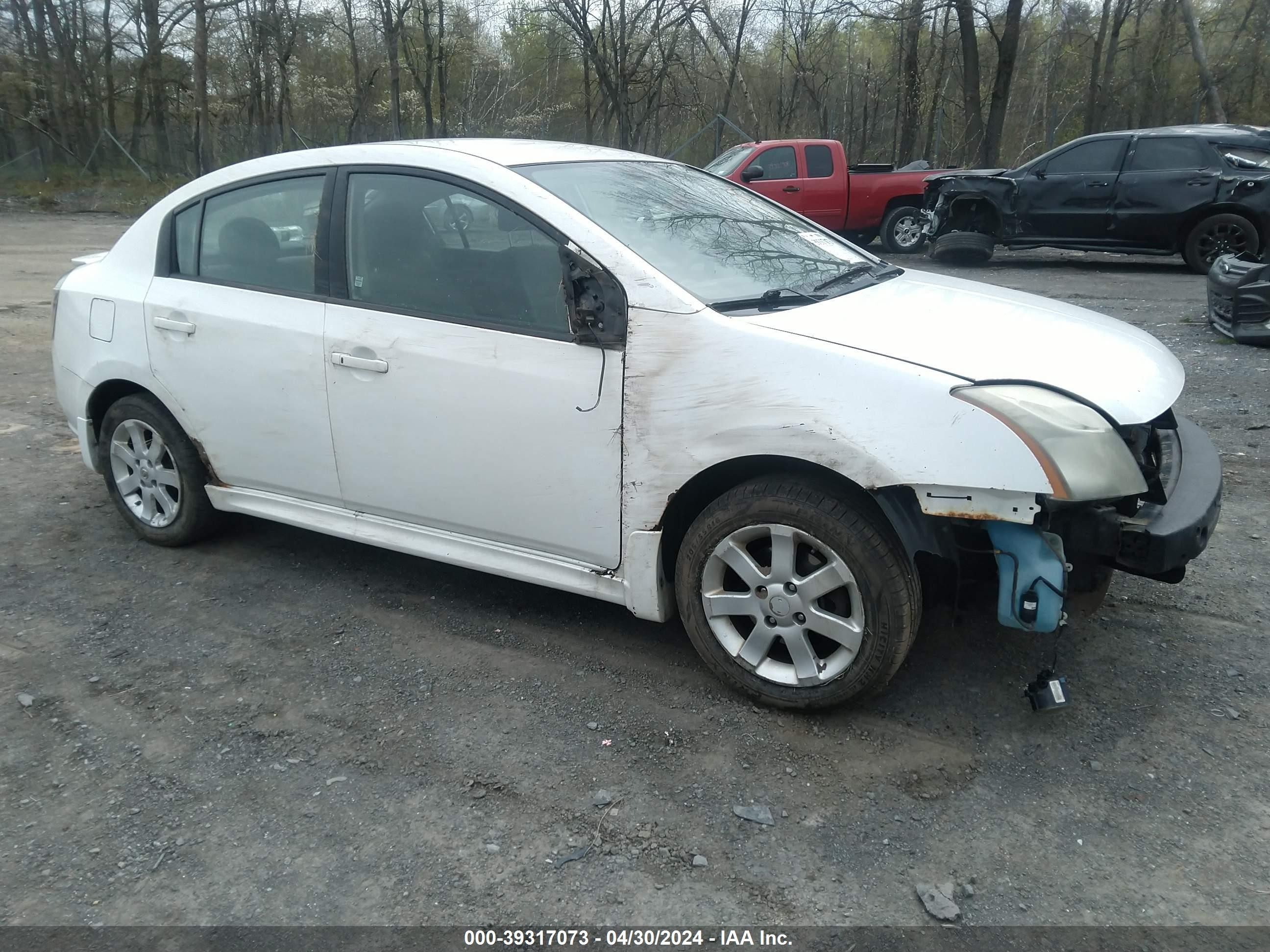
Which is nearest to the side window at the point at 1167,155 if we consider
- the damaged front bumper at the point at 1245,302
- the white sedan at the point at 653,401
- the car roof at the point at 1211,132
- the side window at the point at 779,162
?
the car roof at the point at 1211,132

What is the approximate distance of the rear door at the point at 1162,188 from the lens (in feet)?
38.5

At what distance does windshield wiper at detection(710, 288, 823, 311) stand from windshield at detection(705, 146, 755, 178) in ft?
38.5

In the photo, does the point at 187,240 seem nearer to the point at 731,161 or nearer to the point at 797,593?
the point at 797,593

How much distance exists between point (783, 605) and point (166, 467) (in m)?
2.94

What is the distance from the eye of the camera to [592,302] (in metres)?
3.16

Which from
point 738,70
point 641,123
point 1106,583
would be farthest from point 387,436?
point 738,70

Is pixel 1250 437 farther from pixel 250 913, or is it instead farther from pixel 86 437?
pixel 86 437

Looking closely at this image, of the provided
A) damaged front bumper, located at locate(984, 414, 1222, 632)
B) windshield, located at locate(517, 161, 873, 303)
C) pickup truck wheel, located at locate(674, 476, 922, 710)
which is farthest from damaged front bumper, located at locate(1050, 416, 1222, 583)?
windshield, located at locate(517, 161, 873, 303)

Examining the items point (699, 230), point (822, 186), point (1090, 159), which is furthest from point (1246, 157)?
point (699, 230)

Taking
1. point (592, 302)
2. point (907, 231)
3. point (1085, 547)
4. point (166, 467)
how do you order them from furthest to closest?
point (907, 231) → point (166, 467) → point (592, 302) → point (1085, 547)

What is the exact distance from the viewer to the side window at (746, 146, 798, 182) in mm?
14977

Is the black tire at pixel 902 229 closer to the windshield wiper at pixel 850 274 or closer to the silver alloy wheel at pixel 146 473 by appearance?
the windshield wiper at pixel 850 274

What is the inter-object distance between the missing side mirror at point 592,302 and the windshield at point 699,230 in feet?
0.55

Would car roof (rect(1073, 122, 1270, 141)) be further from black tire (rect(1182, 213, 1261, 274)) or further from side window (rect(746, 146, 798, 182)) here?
side window (rect(746, 146, 798, 182))
